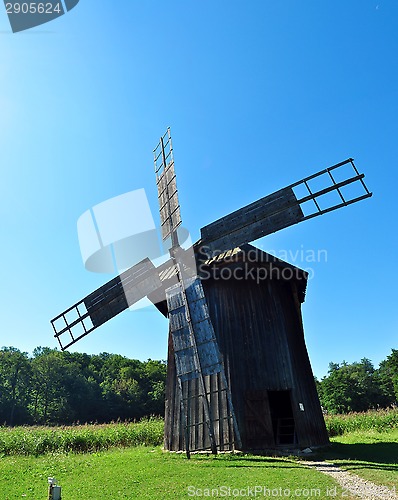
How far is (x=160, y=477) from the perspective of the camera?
794cm

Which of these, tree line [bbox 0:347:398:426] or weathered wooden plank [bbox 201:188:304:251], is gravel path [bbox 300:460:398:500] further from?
tree line [bbox 0:347:398:426]

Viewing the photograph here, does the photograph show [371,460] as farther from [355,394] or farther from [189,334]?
[355,394]

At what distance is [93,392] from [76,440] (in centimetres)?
4864

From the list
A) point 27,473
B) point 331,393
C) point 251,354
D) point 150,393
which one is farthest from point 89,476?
point 331,393

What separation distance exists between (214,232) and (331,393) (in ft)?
187

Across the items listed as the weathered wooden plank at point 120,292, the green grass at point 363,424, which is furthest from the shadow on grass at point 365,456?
the green grass at point 363,424

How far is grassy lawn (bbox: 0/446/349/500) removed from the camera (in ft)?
22.1

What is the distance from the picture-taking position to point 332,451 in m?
11.7

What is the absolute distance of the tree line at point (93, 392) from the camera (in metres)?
58.2

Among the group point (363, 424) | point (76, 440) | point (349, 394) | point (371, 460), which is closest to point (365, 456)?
point (371, 460)

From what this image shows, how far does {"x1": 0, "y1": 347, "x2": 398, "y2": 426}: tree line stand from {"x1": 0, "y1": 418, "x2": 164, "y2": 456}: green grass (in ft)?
139

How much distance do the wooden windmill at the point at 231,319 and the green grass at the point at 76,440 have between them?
4.94 metres

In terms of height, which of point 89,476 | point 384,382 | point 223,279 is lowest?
point 89,476

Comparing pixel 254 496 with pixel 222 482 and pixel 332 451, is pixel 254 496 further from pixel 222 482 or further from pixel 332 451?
pixel 332 451
